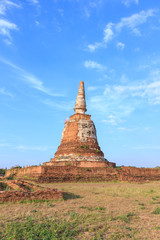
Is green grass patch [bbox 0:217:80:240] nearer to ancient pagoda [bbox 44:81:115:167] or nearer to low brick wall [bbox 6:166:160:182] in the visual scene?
low brick wall [bbox 6:166:160:182]

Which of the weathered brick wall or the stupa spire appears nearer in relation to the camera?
the weathered brick wall

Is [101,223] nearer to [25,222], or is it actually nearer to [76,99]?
[25,222]

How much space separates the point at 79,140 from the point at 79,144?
66cm

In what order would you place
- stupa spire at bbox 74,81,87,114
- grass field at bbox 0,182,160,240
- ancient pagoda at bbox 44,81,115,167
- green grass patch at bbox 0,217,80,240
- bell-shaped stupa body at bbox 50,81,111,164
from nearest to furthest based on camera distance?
green grass patch at bbox 0,217,80,240
grass field at bbox 0,182,160,240
ancient pagoda at bbox 44,81,115,167
bell-shaped stupa body at bbox 50,81,111,164
stupa spire at bbox 74,81,87,114

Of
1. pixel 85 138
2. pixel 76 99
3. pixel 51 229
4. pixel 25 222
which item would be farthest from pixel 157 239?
pixel 76 99

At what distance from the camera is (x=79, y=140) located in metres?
23.1

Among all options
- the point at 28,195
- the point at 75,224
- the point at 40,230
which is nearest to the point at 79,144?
the point at 28,195

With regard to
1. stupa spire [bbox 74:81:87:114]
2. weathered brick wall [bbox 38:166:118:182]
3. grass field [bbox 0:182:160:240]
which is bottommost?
grass field [bbox 0:182:160:240]

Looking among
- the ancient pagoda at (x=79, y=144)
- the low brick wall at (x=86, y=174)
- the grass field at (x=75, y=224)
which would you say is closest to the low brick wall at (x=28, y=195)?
the grass field at (x=75, y=224)

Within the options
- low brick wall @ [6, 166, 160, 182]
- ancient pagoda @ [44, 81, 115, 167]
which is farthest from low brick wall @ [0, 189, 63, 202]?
ancient pagoda @ [44, 81, 115, 167]

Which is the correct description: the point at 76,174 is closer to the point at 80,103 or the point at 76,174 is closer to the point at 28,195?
the point at 28,195

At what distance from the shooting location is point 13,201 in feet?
26.4

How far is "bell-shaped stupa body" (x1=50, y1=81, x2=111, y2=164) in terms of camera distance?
71.5 feet

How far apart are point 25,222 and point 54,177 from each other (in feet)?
40.8
